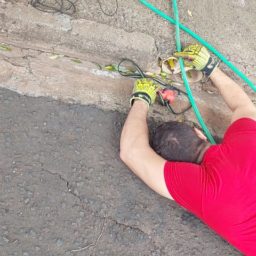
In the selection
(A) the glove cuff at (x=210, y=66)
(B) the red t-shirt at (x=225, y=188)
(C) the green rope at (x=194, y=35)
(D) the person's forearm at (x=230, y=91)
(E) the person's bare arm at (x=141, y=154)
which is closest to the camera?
(B) the red t-shirt at (x=225, y=188)

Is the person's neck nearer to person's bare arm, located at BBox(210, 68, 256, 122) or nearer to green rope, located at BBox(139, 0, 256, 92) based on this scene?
person's bare arm, located at BBox(210, 68, 256, 122)

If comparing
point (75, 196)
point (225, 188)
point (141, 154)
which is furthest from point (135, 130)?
point (225, 188)

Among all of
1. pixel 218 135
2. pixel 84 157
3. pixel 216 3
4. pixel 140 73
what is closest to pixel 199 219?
pixel 218 135

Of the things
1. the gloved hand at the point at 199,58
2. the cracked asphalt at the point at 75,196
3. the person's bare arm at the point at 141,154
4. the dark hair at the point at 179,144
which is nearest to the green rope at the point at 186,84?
the gloved hand at the point at 199,58

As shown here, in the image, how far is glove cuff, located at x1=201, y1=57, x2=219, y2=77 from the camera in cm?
287

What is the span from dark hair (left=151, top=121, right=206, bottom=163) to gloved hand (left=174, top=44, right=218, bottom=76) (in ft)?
2.06

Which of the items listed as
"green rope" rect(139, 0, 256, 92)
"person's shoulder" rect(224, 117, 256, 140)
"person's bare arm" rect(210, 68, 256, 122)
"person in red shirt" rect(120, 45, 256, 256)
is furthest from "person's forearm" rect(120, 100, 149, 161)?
"green rope" rect(139, 0, 256, 92)

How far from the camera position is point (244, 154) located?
7.38 ft

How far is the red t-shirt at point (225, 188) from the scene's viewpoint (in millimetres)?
2174

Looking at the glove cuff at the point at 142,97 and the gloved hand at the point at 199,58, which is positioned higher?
the gloved hand at the point at 199,58

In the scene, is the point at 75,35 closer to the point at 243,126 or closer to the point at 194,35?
the point at 194,35

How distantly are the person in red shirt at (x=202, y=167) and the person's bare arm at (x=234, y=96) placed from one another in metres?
0.01

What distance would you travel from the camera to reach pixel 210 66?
288 cm

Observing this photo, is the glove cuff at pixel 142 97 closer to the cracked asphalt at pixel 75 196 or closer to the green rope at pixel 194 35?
the cracked asphalt at pixel 75 196
